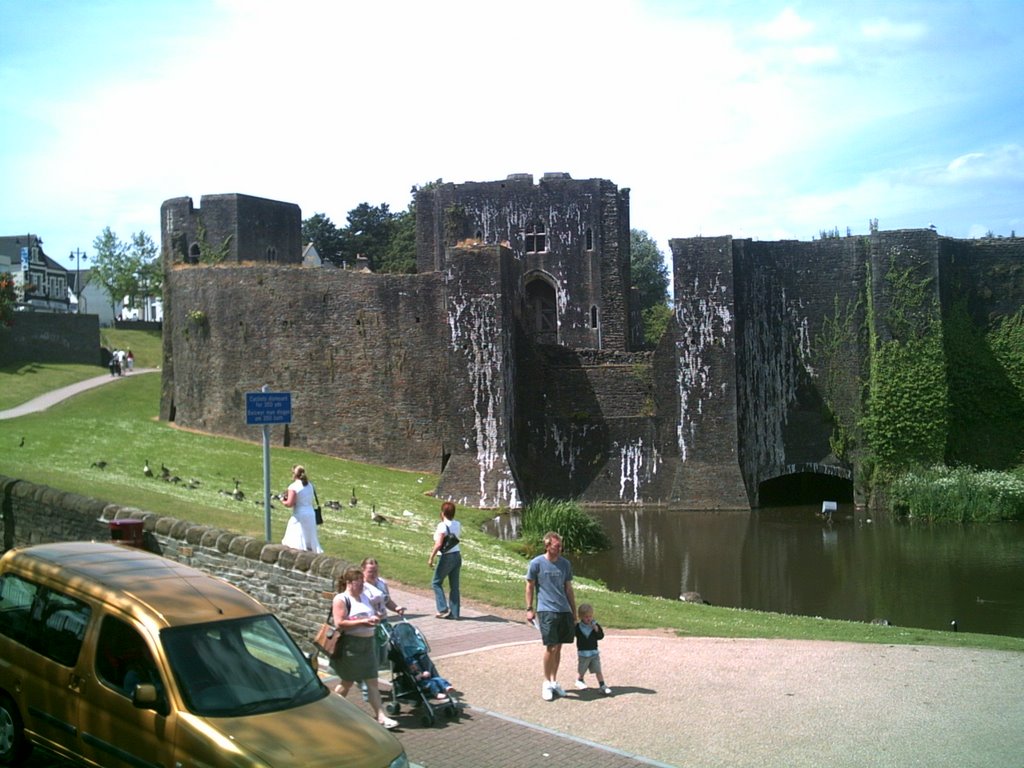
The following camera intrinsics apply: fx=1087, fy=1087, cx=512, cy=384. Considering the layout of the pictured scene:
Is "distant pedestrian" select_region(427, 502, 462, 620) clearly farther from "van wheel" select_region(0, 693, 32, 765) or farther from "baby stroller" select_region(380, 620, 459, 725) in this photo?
"van wheel" select_region(0, 693, 32, 765)

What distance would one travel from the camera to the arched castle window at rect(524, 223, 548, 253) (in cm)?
4862

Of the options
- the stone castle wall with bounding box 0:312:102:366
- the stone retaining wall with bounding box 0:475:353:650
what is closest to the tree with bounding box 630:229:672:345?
the stone castle wall with bounding box 0:312:102:366

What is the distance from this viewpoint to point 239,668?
A: 27.5 ft

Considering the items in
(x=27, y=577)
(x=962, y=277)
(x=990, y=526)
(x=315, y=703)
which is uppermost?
(x=962, y=277)

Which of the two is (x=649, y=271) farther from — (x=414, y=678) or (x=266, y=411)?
(x=414, y=678)

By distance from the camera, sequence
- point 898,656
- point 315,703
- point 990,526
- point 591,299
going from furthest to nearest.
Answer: point 591,299 < point 990,526 < point 898,656 < point 315,703

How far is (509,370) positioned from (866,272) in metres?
12.8

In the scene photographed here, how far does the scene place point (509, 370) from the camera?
3622 centimetres

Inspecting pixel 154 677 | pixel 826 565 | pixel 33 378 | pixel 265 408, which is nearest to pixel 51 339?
pixel 33 378

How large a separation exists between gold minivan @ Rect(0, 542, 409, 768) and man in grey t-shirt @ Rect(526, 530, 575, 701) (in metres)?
2.92

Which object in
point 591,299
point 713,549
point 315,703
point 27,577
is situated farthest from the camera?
point 591,299

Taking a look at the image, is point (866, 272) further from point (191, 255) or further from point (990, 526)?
point (191, 255)

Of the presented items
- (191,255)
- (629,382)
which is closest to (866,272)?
(629,382)

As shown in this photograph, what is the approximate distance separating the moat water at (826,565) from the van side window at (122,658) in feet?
46.7
